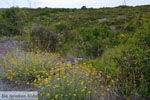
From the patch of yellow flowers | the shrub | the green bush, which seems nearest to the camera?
the patch of yellow flowers

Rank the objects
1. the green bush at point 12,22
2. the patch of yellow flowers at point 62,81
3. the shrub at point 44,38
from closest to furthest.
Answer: the patch of yellow flowers at point 62,81
the shrub at point 44,38
the green bush at point 12,22

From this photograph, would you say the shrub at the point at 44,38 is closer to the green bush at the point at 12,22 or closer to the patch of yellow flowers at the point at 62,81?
the green bush at the point at 12,22

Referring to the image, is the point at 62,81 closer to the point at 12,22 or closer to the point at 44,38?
the point at 44,38

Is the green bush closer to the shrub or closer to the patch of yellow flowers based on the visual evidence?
the shrub

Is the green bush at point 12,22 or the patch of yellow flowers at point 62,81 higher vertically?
the green bush at point 12,22

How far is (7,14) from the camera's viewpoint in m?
14.8

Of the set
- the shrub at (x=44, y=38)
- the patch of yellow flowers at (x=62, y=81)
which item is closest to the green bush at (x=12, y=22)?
the shrub at (x=44, y=38)

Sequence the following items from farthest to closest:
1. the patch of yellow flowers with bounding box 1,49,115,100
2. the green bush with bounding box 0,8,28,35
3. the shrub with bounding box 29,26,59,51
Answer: the green bush with bounding box 0,8,28,35 → the shrub with bounding box 29,26,59,51 → the patch of yellow flowers with bounding box 1,49,115,100

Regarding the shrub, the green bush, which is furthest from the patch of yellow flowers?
the green bush

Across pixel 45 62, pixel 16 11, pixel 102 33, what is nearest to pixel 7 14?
pixel 16 11

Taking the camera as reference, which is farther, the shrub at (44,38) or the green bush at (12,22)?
the green bush at (12,22)

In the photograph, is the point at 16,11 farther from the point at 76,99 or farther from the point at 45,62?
the point at 76,99

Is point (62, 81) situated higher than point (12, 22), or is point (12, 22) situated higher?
point (12, 22)

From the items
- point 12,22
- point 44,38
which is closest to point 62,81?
point 44,38
